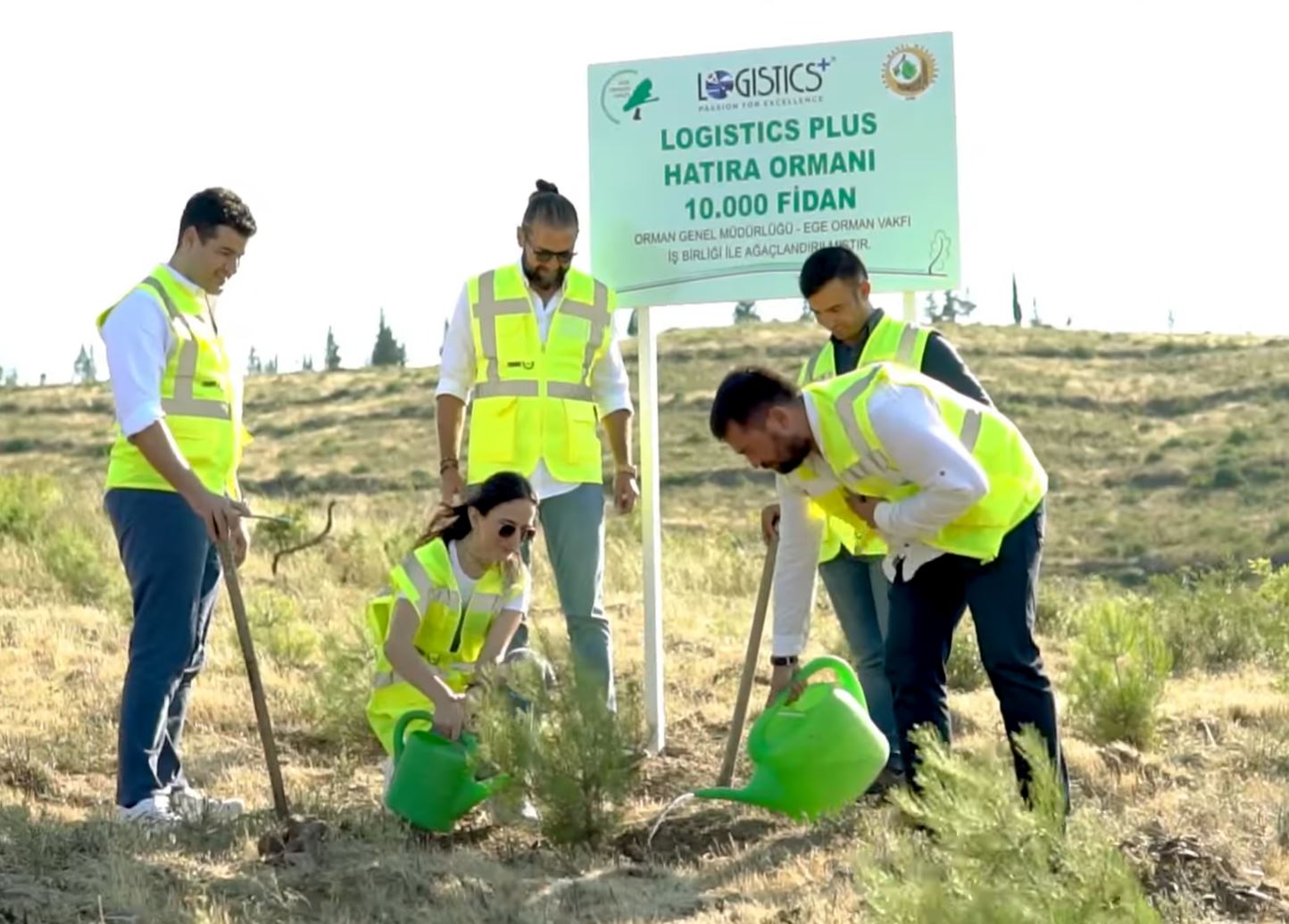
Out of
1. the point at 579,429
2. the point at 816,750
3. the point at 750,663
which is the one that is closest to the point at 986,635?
the point at 816,750

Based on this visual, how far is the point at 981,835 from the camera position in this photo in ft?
A: 13.4

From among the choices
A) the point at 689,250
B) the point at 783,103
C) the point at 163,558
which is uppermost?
the point at 783,103

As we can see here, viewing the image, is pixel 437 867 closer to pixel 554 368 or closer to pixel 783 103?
pixel 554 368

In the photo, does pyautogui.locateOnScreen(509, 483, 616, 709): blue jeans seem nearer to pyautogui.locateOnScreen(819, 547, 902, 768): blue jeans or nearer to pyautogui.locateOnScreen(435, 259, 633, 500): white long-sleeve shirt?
pyautogui.locateOnScreen(435, 259, 633, 500): white long-sleeve shirt

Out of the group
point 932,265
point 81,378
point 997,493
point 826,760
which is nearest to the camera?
point 997,493

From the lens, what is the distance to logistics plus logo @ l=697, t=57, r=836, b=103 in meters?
7.74

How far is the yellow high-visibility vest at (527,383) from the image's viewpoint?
22.8ft

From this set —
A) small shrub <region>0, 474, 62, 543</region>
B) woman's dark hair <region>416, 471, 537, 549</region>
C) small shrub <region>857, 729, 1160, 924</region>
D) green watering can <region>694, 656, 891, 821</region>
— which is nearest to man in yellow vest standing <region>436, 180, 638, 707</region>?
woman's dark hair <region>416, 471, 537, 549</region>

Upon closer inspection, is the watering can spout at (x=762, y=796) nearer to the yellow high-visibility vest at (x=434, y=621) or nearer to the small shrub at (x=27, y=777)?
the yellow high-visibility vest at (x=434, y=621)

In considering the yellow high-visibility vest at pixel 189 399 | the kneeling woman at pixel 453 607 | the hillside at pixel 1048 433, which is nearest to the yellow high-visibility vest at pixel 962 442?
the kneeling woman at pixel 453 607

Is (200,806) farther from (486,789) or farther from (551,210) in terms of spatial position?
(551,210)

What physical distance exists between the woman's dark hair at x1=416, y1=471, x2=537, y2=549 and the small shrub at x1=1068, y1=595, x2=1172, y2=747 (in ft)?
8.86

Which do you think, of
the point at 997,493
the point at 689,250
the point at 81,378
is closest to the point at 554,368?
the point at 689,250

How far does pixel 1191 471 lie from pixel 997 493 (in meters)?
31.1
